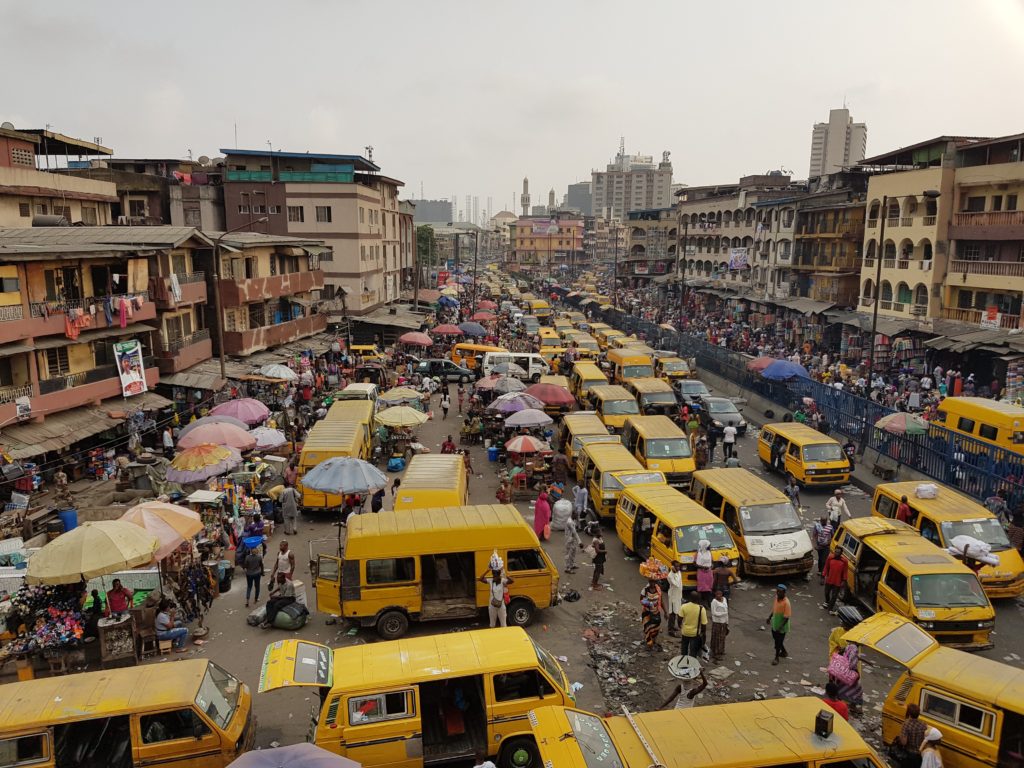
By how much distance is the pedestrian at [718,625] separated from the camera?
1169 cm

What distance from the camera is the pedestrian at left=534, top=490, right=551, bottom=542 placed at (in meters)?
17.0

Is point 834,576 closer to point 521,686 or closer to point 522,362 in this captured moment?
point 521,686

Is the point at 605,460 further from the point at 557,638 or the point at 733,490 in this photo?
the point at 557,638

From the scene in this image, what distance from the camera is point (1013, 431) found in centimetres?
1900

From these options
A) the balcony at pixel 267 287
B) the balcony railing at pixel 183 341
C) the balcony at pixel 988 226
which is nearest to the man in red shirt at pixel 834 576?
the balcony railing at pixel 183 341

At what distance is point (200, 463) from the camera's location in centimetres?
1659

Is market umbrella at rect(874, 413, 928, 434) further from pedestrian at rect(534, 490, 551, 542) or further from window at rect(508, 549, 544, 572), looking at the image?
window at rect(508, 549, 544, 572)

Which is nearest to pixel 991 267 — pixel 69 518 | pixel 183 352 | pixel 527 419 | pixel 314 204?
pixel 527 419

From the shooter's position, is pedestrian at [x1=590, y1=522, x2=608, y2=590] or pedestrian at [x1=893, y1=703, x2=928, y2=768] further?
pedestrian at [x1=590, y1=522, x2=608, y2=590]

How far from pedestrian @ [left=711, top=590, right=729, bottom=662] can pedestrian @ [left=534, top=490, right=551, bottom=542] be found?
560 cm

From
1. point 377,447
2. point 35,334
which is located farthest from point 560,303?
point 35,334

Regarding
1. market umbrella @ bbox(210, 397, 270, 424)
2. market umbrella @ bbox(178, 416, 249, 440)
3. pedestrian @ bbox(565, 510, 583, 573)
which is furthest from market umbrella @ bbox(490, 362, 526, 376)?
pedestrian @ bbox(565, 510, 583, 573)

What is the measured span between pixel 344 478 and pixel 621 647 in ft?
22.5

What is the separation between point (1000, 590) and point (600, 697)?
8219mm
